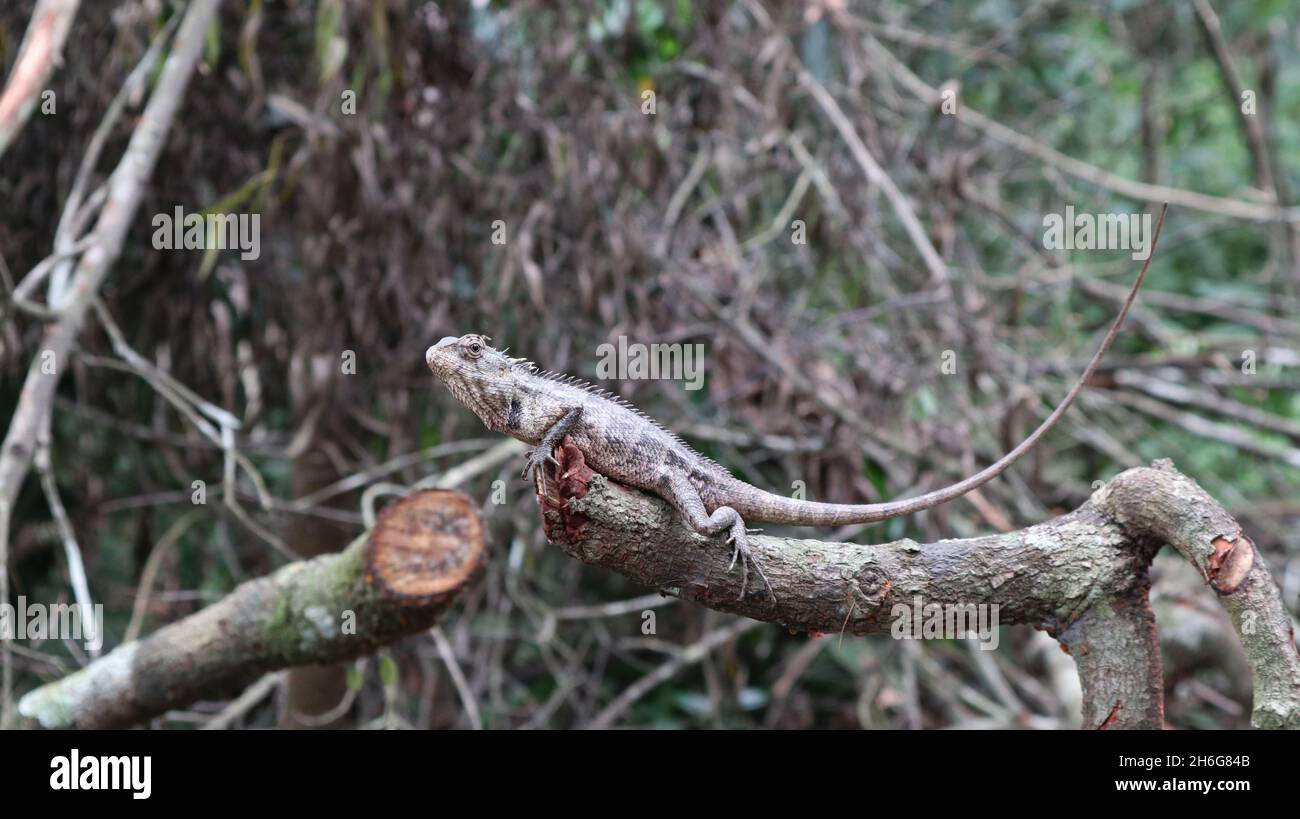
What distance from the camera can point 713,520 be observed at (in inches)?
137

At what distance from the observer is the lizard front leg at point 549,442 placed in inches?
144

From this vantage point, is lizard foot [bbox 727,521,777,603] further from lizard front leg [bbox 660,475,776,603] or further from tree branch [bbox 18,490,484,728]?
tree branch [bbox 18,490,484,728]

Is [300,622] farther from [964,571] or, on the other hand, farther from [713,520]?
[964,571]

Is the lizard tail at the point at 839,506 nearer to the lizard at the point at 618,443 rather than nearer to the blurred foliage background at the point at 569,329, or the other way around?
the lizard at the point at 618,443

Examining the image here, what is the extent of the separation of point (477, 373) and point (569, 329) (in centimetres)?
290

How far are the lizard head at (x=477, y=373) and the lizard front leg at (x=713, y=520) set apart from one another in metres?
0.82

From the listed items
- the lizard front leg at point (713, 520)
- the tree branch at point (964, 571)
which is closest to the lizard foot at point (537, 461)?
the tree branch at point (964, 571)

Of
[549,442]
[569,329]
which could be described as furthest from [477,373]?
[569,329]

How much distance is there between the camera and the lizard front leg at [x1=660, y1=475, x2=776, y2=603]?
328cm

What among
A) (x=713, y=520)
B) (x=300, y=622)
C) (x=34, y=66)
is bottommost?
(x=300, y=622)

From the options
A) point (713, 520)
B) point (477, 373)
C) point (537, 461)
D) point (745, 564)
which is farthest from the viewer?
point (477, 373)

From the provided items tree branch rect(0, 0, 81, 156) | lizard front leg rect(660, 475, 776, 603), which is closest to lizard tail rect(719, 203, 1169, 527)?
lizard front leg rect(660, 475, 776, 603)

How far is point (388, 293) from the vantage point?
681 centimetres
